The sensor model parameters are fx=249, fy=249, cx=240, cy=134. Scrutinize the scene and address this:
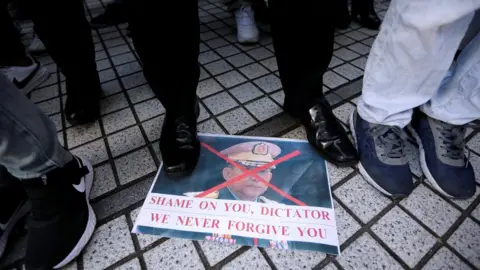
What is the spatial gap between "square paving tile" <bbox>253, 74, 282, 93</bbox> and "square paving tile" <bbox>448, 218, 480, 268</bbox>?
792 millimetres

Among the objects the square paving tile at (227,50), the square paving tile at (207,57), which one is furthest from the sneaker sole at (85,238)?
the square paving tile at (227,50)

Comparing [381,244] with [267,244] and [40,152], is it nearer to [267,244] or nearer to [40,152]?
[267,244]

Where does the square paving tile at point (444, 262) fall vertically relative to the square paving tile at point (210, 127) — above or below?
below

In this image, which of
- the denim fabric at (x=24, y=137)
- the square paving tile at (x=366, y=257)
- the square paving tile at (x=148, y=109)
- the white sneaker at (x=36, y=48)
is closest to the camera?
the denim fabric at (x=24, y=137)

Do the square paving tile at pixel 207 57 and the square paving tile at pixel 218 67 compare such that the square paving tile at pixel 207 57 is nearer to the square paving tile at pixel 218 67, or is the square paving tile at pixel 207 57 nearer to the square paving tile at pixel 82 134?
the square paving tile at pixel 218 67

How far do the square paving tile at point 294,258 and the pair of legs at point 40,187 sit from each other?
460 millimetres

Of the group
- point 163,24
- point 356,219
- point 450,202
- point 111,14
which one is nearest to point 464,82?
point 450,202

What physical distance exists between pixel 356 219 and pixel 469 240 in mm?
254

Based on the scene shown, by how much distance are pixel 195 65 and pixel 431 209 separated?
754 mm

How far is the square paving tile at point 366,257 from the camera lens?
0.56 metres

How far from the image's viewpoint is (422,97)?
2.24ft

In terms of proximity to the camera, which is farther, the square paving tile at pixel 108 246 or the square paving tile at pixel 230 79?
the square paving tile at pixel 230 79

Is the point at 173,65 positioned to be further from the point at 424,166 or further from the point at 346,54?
the point at 346,54

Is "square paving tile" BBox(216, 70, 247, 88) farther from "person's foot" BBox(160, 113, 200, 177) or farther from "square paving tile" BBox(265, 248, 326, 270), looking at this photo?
"square paving tile" BBox(265, 248, 326, 270)
